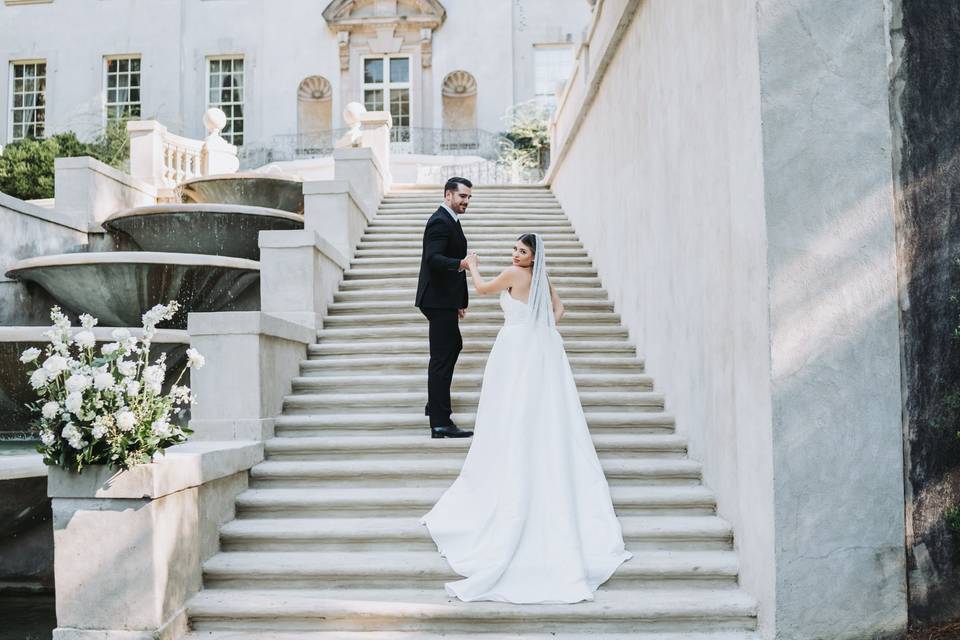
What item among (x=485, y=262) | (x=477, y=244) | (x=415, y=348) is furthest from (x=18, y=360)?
(x=477, y=244)

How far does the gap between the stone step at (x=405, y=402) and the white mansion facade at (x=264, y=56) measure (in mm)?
18599

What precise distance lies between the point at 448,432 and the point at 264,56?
21398 millimetres

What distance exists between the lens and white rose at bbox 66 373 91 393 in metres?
4.05

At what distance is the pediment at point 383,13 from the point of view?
24625mm

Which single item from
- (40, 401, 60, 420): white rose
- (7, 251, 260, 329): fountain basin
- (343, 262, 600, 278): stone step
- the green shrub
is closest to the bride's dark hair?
(40, 401, 60, 420): white rose

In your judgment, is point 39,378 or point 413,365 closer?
point 39,378

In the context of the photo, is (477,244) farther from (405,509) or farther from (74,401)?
(74,401)

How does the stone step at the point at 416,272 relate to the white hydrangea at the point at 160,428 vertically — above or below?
above

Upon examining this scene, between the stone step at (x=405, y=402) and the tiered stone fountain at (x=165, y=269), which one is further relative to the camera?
the tiered stone fountain at (x=165, y=269)

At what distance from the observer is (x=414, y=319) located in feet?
Result: 28.4

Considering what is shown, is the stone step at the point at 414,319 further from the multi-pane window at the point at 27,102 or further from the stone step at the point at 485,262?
the multi-pane window at the point at 27,102

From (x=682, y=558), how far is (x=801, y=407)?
1248 millimetres

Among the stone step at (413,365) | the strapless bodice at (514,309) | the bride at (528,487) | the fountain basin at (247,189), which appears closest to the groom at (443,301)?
the strapless bodice at (514,309)

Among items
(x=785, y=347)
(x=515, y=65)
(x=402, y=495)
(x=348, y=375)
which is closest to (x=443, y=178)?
(x=515, y=65)
